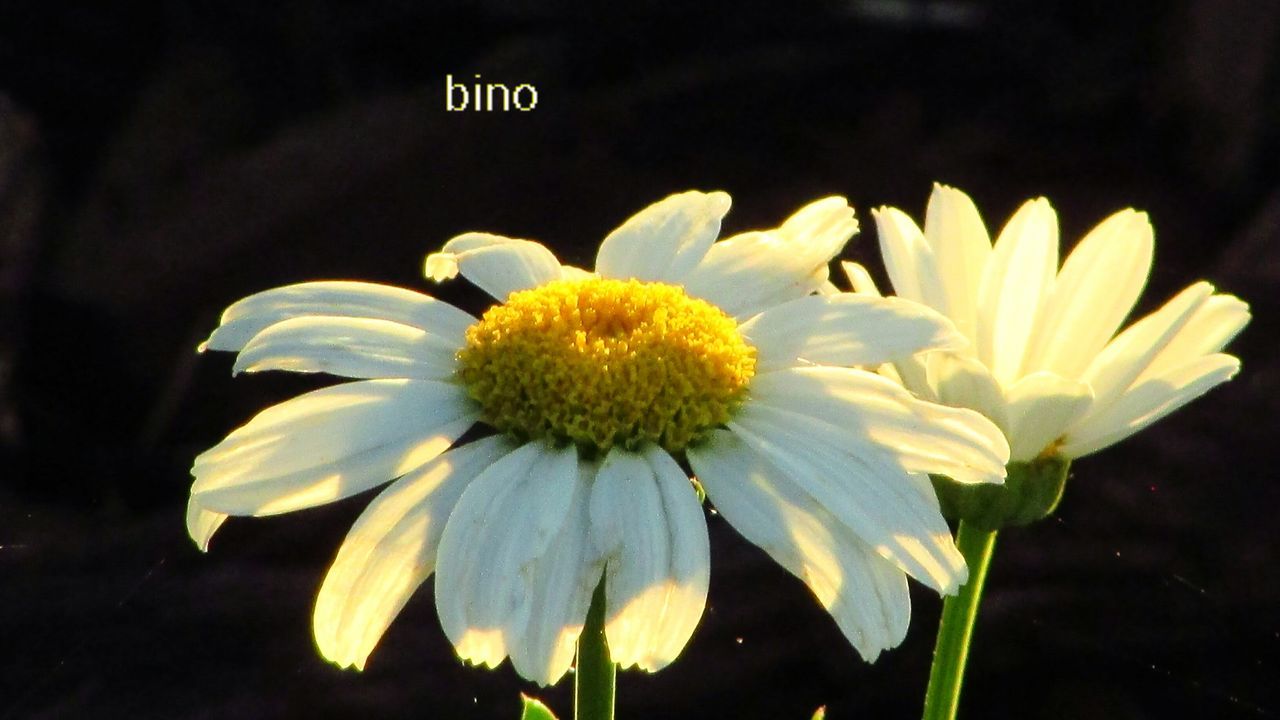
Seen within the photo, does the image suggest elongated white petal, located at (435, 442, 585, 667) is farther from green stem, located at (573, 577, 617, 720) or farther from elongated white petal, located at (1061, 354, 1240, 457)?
elongated white petal, located at (1061, 354, 1240, 457)

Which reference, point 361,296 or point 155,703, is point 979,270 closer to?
point 361,296

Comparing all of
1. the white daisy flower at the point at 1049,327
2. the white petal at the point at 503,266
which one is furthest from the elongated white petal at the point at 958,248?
the white petal at the point at 503,266

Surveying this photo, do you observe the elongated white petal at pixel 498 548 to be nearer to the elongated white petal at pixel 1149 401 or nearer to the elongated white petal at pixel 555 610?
the elongated white petal at pixel 555 610

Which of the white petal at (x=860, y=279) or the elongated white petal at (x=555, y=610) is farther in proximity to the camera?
the white petal at (x=860, y=279)

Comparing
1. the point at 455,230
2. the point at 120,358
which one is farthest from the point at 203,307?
the point at 455,230

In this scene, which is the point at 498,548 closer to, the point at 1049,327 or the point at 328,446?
Answer: the point at 328,446

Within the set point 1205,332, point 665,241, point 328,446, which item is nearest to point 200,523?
point 328,446
